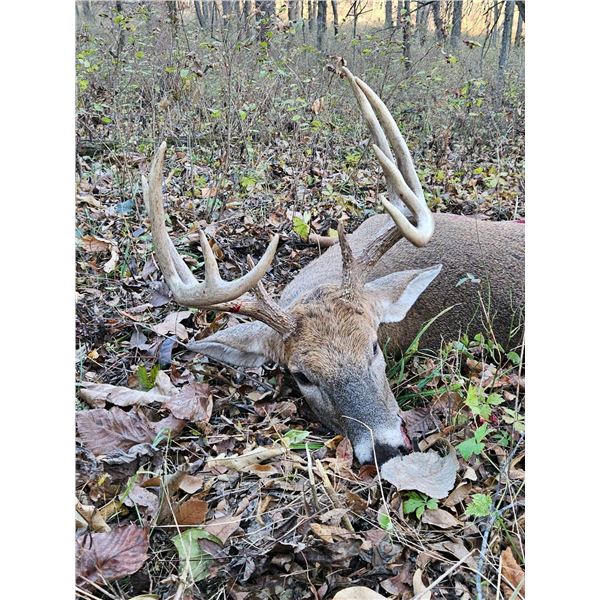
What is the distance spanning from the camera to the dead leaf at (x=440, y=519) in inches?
85.0

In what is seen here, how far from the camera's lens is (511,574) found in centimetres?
207

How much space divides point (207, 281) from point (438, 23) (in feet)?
5.11

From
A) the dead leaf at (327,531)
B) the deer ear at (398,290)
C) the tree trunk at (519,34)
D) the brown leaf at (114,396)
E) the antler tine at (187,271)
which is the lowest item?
the dead leaf at (327,531)

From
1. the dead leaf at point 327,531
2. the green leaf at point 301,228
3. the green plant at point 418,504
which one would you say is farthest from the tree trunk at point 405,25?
the dead leaf at point 327,531

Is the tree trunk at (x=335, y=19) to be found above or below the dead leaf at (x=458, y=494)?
above

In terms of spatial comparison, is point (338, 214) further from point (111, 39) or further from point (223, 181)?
point (111, 39)

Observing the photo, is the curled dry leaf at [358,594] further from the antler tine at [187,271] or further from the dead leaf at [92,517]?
the antler tine at [187,271]

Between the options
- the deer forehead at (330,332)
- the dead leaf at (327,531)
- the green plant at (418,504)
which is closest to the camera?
the dead leaf at (327,531)

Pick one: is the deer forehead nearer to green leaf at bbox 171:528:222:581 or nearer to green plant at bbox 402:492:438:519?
green plant at bbox 402:492:438:519

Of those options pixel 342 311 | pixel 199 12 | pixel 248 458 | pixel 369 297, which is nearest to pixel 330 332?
pixel 342 311

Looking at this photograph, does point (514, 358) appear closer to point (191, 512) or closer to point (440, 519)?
point (440, 519)

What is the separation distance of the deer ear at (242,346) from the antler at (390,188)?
42cm

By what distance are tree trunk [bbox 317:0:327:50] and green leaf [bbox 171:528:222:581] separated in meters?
2.13

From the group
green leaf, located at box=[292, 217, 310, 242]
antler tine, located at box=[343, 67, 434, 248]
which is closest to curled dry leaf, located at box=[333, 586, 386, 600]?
antler tine, located at box=[343, 67, 434, 248]
